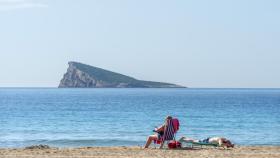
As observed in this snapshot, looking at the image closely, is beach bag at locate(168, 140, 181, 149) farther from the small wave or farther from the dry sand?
the small wave

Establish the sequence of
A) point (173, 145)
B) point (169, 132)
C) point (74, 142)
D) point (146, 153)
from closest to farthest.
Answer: point (146, 153), point (173, 145), point (169, 132), point (74, 142)

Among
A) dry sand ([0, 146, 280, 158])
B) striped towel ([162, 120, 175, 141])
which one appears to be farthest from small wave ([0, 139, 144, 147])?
dry sand ([0, 146, 280, 158])

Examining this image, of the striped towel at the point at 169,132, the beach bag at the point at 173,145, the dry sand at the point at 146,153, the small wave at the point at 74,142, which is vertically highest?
the striped towel at the point at 169,132

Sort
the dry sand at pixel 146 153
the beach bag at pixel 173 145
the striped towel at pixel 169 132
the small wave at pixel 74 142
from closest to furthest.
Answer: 1. the dry sand at pixel 146 153
2. the beach bag at pixel 173 145
3. the striped towel at pixel 169 132
4. the small wave at pixel 74 142

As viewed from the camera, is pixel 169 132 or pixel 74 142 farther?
pixel 74 142

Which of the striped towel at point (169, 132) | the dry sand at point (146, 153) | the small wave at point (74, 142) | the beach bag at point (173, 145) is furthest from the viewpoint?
the small wave at point (74, 142)

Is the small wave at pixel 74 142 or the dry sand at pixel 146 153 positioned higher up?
the dry sand at pixel 146 153

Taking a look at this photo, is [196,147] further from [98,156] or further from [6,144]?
[6,144]

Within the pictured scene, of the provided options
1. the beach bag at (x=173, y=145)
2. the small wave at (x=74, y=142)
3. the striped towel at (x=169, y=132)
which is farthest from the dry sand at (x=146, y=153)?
the small wave at (x=74, y=142)

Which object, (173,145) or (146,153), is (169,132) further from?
(146,153)

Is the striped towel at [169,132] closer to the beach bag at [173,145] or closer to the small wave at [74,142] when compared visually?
the beach bag at [173,145]

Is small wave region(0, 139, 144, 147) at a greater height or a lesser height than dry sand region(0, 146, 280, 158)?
lesser

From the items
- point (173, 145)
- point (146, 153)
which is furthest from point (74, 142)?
point (146, 153)

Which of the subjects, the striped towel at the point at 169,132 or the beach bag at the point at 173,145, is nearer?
the beach bag at the point at 173,145
